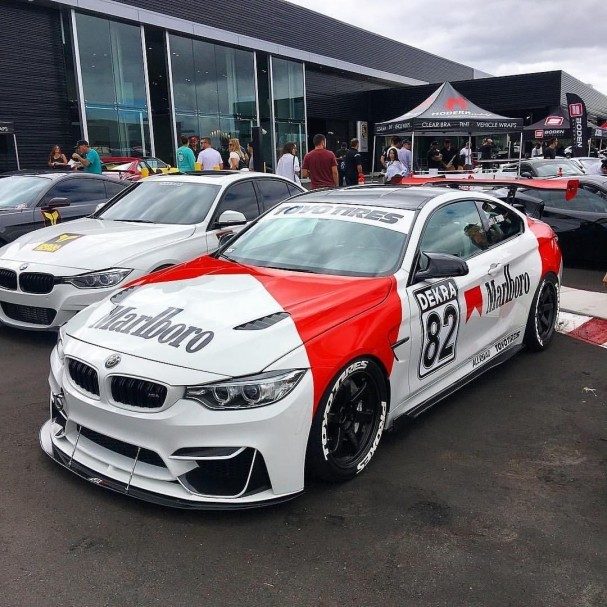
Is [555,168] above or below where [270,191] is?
below

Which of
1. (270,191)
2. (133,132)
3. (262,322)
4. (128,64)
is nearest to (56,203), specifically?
(270,191)

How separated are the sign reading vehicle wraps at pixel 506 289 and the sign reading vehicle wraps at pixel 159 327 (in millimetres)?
2299

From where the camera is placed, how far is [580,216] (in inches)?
363

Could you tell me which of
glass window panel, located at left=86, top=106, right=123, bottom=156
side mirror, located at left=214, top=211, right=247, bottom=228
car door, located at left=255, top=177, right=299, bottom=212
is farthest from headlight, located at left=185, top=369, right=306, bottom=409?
glass window panel, located at left=86, top=106, right=123, bottom=156

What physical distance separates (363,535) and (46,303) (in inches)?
151

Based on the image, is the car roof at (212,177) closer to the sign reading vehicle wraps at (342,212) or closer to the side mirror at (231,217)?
the side mirror at (231,217)

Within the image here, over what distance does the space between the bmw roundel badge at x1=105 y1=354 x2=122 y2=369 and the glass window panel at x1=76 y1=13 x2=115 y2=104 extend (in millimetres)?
19832

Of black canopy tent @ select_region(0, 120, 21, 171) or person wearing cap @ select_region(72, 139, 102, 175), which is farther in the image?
black canopy tent @ select_region(0, 120, 21, 171)

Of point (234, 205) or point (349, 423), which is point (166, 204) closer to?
point (234, 205)

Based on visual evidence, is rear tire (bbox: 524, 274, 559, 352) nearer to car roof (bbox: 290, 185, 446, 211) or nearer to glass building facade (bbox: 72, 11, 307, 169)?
car roof (bbox: 290, 185, 446, 211)

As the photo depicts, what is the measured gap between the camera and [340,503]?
3.20 metres

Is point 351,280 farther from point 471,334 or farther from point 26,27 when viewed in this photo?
point 26,27

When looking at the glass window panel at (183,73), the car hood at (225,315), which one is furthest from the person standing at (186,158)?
the glass window panel at (183,73)

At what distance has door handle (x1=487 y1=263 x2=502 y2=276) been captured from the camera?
14.9 feet
